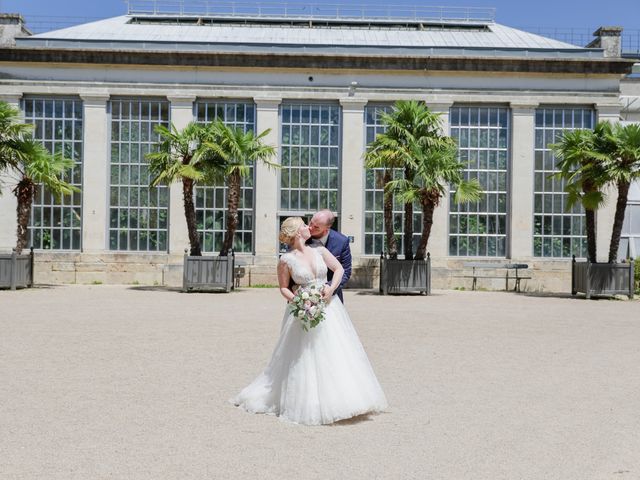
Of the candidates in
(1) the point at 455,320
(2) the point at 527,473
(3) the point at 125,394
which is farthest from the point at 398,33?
(2) the point at 527,473

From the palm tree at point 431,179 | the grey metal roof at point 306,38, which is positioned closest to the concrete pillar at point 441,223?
the grey metal roof at point 306,38

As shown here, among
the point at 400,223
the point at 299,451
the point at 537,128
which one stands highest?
the point at 537,128

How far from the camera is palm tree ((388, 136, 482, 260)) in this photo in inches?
974

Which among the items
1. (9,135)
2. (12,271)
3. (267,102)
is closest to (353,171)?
(267,102)

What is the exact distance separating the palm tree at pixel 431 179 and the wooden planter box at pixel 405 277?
3.80 ft

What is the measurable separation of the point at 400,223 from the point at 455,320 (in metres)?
13.9

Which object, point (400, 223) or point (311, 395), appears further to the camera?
point (400, 223)

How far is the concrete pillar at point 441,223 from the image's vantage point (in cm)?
3000

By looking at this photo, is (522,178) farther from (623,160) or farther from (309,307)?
(309,307)

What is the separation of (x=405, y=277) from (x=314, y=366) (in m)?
18.2

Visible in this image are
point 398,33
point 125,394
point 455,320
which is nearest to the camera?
point 125,394

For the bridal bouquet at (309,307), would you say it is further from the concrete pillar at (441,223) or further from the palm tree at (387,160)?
the concrete pillar at (441,223)

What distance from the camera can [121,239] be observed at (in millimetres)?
30062

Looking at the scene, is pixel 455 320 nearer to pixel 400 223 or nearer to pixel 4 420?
pixel 4 420
